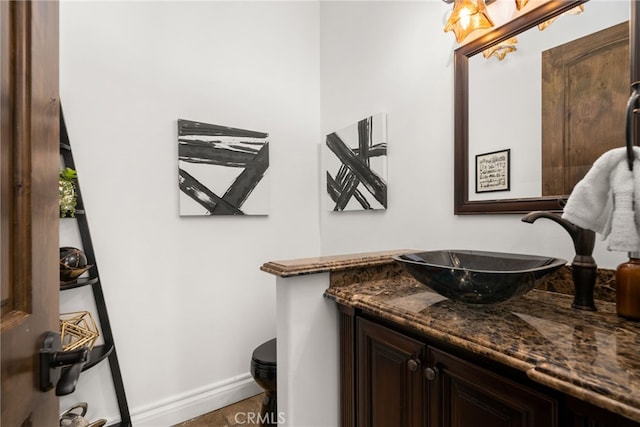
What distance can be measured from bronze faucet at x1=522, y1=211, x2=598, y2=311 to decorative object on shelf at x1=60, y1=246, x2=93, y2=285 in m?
1.85

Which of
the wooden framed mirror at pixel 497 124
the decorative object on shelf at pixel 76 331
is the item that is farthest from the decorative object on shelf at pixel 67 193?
the wooden framed mirror at pixel 497 124

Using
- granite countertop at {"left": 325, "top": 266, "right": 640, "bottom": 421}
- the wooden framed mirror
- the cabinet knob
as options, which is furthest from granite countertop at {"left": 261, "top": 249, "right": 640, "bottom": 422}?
the wooden framed mirror

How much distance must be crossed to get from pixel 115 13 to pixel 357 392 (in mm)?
2260

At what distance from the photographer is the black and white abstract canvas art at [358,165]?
1.87m

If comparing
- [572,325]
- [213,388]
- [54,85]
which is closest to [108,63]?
[54,85]

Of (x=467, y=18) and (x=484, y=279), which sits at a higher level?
(x=467, y=18)

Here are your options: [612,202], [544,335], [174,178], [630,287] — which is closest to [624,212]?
[612,202]

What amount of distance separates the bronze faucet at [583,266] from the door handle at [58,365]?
1.17m

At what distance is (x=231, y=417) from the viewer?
1.88 meters

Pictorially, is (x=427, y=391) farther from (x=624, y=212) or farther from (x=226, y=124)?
(x=226, y=124)

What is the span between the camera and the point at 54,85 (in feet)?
2.09

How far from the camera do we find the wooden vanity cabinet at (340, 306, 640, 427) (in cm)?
65

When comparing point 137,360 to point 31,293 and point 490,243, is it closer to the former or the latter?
point 31,293

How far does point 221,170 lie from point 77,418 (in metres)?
1.44
